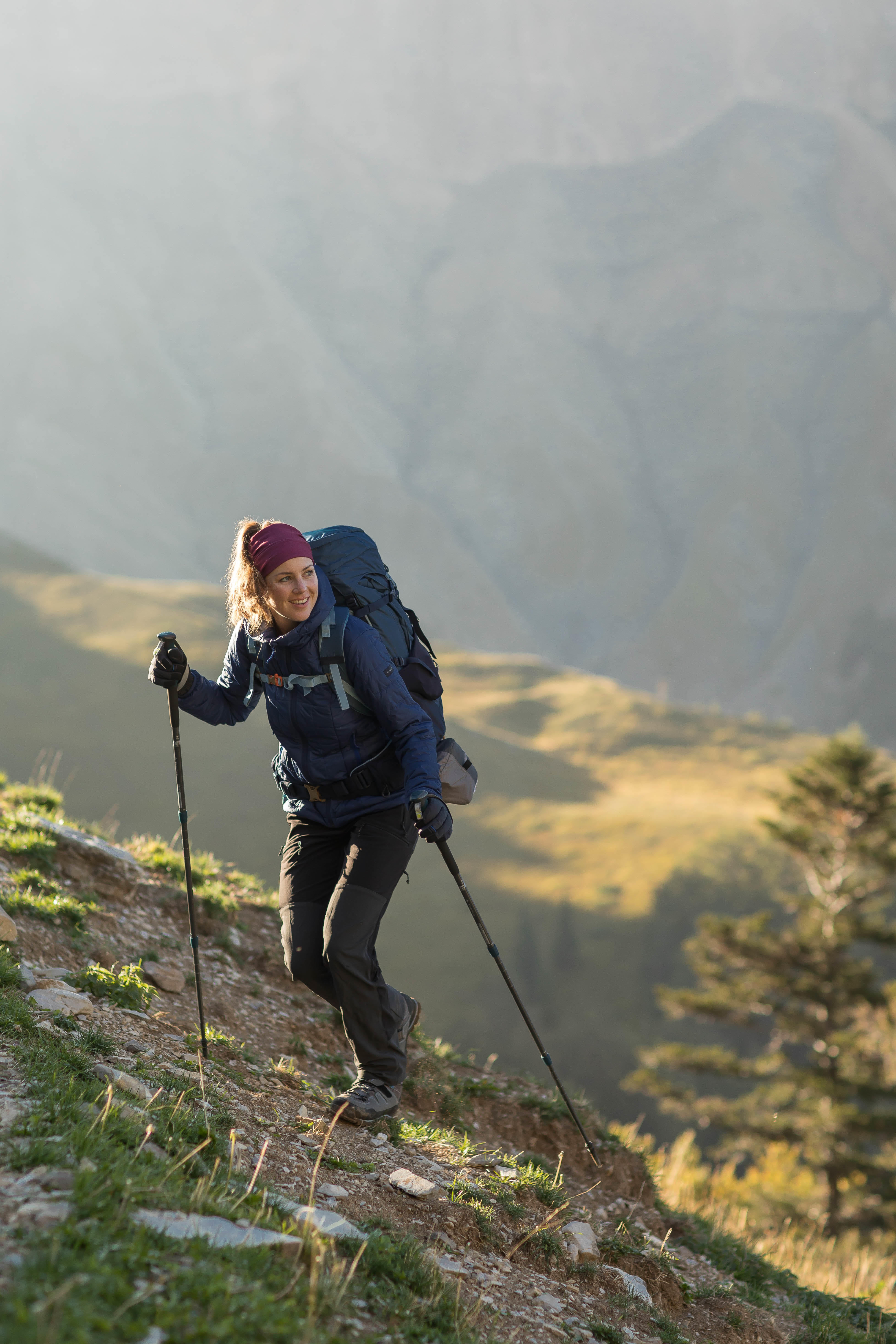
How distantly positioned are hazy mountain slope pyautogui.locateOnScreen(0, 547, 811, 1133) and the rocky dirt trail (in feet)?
133

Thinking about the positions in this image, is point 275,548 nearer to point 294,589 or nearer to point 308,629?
point 294,589

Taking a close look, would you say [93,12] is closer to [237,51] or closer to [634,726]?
[237,51]

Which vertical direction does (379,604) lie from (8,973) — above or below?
above

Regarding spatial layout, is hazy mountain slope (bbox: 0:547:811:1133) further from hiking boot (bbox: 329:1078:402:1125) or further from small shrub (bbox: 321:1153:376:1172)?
small shrub (bbox: 321:1153:376:1172)

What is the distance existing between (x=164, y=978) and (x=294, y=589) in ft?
9.17

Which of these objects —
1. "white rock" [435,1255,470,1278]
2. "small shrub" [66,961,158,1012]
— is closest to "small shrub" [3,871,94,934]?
"small shrub" [66,961,158,1012]

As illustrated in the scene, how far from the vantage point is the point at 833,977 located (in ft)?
82.3

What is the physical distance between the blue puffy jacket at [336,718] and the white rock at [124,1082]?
1.55 m

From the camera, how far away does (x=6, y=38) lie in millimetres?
149625

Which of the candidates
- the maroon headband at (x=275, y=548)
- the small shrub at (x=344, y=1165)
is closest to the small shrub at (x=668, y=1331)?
the small shrub at (x=344, y=1165)

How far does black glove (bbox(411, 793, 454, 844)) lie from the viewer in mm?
5012

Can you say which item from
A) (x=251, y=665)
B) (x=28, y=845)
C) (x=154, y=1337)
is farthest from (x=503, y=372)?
(x=154, y=1337)

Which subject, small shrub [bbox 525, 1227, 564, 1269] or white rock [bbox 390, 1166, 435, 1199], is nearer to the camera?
white rock [bbox 390, 1166, 435, 1199]

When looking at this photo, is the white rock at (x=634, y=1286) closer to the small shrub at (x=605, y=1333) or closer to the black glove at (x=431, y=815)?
the small shrub at (x=605, y=1333)
